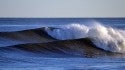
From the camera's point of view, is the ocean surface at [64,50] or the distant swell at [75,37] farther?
the distant swell at [75,37]

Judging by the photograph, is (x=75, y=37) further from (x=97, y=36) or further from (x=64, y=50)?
(x=64, y=50)

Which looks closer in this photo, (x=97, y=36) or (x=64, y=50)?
(x=64, y=50)

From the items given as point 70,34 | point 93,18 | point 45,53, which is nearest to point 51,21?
point 93,18

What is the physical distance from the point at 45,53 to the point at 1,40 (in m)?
0.71

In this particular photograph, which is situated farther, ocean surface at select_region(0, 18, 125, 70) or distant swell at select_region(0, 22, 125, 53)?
distant swell at select_region(0, 22, 125, 53)

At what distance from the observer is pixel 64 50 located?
337cm

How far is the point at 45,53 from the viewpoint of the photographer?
3283 millimetres

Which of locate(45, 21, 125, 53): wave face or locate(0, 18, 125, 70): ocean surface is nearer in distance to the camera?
locate(0, 18, 125, 70): ocean surface

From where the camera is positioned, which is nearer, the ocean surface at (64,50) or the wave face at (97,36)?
the ocean surface at (64,50)

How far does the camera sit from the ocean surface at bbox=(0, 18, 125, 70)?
9.34ft

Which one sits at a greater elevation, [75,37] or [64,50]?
[75,37]

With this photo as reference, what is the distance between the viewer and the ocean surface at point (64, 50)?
112 inches

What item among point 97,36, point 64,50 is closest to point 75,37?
point 97,36

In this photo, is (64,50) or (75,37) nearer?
(64,50)
